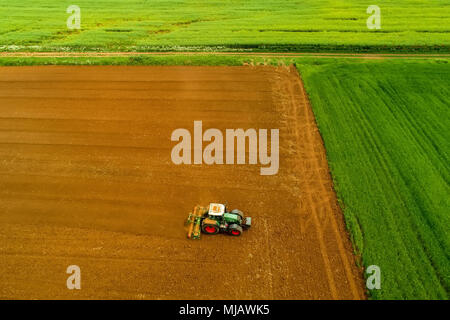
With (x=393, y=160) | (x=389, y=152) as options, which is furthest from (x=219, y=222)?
(x=389, y=152)

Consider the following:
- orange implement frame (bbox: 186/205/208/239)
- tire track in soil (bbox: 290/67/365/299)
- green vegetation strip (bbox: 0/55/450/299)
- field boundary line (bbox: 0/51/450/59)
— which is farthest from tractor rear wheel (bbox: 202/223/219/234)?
field boundary line (bbox: 0/51/450/59)

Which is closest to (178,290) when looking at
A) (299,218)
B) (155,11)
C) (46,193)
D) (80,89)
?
(299,218)

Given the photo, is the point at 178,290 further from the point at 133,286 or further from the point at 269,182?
the point at 269,182

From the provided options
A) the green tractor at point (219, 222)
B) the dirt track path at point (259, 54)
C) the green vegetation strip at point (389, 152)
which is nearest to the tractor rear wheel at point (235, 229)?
the green tractor at point (219, 222)

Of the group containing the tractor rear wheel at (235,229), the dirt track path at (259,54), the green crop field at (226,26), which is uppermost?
the green crop field at (226,26)

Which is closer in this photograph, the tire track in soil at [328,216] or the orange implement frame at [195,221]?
the tire track in soil at [328,216]

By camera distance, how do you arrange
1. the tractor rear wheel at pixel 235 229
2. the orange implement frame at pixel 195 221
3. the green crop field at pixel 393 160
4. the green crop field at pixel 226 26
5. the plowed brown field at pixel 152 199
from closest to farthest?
the plowed brown field at pixel 152 199
the green crop field at pixel 393 160
the tractor rear wheel at pixel 235 229
the orange implement frame at pixel 195 221
the green crop field at pixel 226 26

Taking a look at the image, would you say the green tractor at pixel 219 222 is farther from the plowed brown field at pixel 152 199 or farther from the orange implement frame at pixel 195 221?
the plowed brown field at pixel 152 199

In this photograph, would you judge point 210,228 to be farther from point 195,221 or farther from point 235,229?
point 235,229
